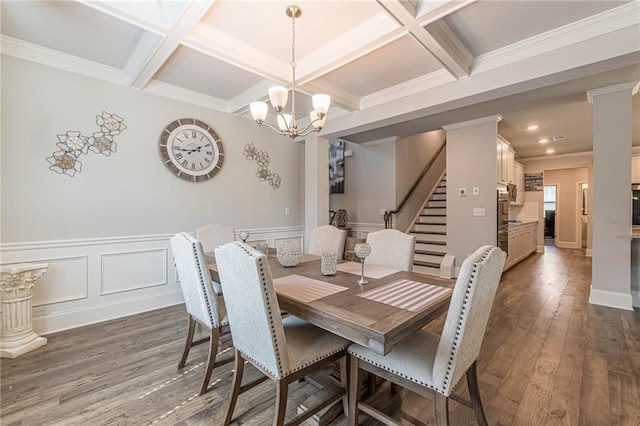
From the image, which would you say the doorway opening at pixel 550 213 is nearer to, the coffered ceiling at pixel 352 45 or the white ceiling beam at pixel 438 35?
the coffered ceiling at pixel 352 45

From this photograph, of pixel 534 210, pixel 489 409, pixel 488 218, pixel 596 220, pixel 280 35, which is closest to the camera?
pixel 489 409

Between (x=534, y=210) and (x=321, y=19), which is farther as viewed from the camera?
(x=534, y=210)

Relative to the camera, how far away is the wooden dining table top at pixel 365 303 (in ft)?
3.76

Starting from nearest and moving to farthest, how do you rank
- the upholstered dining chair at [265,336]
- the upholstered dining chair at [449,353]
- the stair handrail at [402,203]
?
the upholstered dining chair at [449,353]
the upholstered dining chair at [265,336]
the stair handrail at [402,203]

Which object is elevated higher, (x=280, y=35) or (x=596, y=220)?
(x=280, y=35)

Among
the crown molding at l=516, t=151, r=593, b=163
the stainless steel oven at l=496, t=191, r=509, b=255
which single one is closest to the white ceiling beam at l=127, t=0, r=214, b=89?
the stainless steel oven at l=496, t=191, r=509, b=255

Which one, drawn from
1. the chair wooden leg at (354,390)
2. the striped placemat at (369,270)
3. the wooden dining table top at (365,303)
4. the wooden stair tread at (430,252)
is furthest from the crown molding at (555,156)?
the chair wooden leg at (354,390)

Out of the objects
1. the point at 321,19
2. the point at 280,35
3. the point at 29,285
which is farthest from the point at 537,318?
the point at 29,285

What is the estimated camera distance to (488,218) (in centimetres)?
438

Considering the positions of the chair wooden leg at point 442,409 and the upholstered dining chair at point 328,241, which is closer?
the chair wooden leg at point 442,409

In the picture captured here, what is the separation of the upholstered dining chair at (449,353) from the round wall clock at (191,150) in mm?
3078

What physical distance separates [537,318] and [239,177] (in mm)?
4060

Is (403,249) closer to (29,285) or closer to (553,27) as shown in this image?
(553,27)

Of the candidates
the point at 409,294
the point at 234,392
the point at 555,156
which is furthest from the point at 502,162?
the point at 234,392
